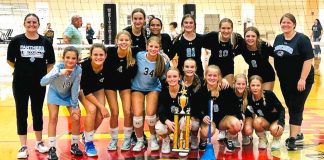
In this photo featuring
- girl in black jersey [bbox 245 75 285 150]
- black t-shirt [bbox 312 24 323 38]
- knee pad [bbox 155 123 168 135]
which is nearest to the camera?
knee pad [bbox 155 123 168 135]

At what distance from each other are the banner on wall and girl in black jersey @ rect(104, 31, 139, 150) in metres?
2.82

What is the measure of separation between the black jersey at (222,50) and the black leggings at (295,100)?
0.63 meters

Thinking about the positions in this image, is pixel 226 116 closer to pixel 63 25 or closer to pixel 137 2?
pixel 137 2

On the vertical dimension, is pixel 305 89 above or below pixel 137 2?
below

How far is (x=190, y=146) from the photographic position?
14.6ft

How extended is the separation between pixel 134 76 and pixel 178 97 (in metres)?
0.55

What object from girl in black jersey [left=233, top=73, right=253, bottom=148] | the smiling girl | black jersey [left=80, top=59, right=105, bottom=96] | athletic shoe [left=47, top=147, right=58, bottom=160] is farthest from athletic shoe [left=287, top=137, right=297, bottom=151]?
athletic shoe [left=47, top=147, right=58, bottom=160]

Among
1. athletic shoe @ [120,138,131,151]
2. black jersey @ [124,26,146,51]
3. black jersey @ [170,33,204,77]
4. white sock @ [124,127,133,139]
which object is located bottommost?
athletic shoe @ [120,138,131,151]

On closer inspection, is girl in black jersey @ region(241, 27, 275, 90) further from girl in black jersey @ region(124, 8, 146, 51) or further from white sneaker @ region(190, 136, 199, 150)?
girl in black jersey @ region(124, 8, 146, 51)

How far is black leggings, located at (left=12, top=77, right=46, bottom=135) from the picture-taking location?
13.4ft

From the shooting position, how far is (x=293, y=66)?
4371mm

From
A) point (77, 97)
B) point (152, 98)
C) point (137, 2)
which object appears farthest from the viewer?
point (137, 2)

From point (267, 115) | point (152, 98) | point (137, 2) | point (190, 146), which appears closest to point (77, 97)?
point (152, 98)

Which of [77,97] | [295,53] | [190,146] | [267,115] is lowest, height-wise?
[190,146]
